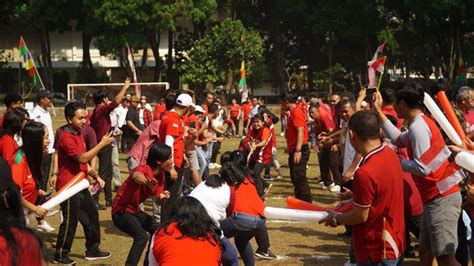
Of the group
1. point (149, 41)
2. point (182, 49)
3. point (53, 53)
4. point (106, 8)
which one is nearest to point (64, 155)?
point (106, 8)

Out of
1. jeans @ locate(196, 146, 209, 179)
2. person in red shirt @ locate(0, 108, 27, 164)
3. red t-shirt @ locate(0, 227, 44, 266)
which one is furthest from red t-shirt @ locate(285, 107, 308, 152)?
red t-shirt @ locate(0, 227, 44, 266)

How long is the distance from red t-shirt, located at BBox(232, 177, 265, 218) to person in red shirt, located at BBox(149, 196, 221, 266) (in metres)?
2.12

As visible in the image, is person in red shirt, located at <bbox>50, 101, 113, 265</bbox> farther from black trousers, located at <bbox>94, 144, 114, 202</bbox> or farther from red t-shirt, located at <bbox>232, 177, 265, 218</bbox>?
black trousers, located at <bbox>94, 144, 114, 202</bbox>

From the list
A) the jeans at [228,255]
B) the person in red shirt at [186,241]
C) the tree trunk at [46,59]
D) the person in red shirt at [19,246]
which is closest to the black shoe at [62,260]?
the jeans at [228,255]

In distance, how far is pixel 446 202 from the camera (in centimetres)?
611

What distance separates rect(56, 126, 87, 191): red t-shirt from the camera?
8.11 meters

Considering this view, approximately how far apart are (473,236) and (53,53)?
57.1 meters

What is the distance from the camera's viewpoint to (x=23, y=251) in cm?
284

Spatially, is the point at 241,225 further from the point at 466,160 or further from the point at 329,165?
the point at 329,165

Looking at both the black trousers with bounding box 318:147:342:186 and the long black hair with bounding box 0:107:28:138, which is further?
the black trousers with bounding box 318:147:342:186

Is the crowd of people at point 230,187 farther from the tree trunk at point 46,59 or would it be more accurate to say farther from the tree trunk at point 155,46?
the tree trunk at point 46,59

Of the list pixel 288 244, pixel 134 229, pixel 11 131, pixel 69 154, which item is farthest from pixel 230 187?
pixel 288 244

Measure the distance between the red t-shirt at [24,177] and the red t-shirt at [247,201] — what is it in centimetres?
193

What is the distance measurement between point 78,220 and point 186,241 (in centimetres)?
425
